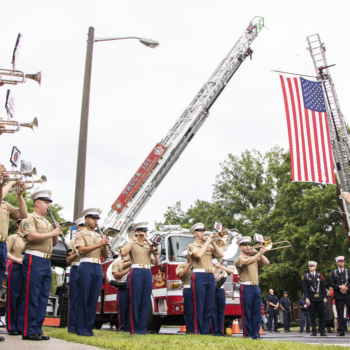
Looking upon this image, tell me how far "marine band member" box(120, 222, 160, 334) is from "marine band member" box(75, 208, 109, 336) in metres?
0.48

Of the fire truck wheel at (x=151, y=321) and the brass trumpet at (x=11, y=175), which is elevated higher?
the brass trumpet at (x=11, y=175)

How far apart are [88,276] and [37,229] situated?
1.13m

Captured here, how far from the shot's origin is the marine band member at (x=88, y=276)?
6.35 meters

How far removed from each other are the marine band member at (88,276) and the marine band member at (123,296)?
2.37 meters

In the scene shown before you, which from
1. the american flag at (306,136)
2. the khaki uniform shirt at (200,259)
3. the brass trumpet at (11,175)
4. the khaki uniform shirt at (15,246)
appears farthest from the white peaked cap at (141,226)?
the american flag at (306,136)

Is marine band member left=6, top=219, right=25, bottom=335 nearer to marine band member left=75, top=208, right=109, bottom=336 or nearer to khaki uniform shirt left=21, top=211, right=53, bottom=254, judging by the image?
khaki uniform shirt left=21, top=211, right=53, bottom=254

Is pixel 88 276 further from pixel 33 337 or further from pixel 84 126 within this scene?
pixel 84 126

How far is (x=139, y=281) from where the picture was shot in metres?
6.94

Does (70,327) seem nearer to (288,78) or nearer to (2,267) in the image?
(2,267)

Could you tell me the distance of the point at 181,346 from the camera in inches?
188

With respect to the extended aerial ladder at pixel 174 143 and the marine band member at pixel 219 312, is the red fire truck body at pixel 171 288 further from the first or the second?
the extended aerial ladder at pixel 174 143

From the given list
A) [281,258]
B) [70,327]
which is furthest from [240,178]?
[70,327]

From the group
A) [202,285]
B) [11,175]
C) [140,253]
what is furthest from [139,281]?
[11,175]

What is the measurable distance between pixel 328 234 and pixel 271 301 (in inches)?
375
